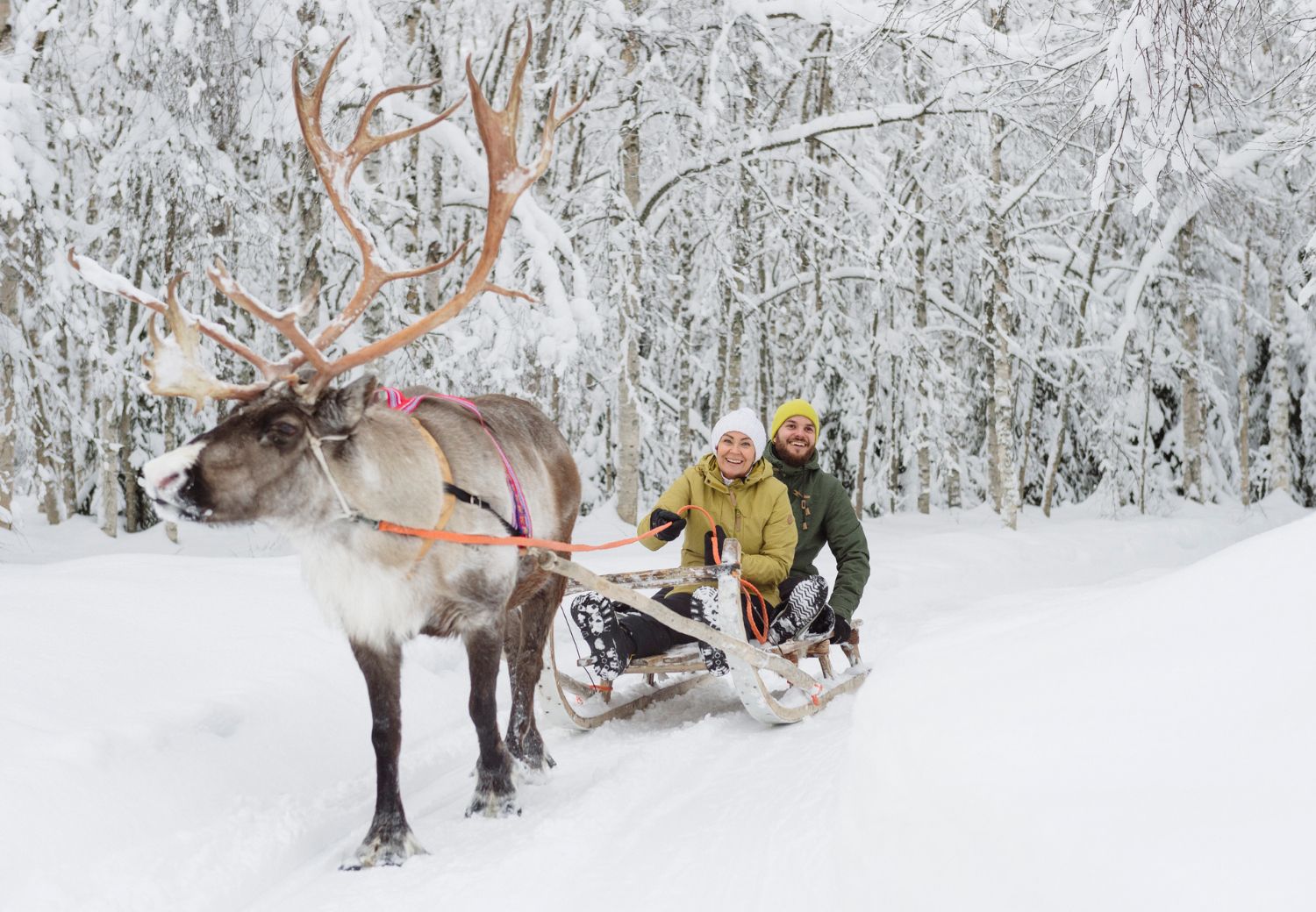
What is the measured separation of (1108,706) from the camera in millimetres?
2254

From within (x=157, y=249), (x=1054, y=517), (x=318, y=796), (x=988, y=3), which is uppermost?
(x=988, y=3)

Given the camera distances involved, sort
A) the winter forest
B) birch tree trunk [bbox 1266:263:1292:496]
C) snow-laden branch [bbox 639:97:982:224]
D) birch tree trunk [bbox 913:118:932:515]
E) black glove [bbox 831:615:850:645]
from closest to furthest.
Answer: black glove [bbox 831:615:850:645] → the winter forest → snow-laden branch [bbox 639:97:982:224] → birch tree trunk [bbox 913:118:932:515] → birch tree trunk [bbox 1266:263:1292:496]

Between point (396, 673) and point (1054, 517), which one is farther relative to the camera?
point (1054, 517)

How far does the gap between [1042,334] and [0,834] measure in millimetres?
17235

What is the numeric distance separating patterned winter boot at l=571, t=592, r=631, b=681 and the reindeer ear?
1.72 m

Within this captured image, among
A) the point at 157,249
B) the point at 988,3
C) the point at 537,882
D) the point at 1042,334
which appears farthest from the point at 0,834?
the point at 1042,334

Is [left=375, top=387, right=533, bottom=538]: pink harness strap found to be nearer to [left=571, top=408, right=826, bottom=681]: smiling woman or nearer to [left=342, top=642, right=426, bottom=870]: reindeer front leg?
[left=342, top=642, right=426, bottom=870]: reindeer front leg

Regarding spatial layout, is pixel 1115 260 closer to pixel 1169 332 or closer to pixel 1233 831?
pixel 1169 332

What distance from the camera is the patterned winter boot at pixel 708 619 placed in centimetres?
495

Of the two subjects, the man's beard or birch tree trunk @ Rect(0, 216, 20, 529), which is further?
birch tree trunk @ Rect(0, 216, 20, 529)

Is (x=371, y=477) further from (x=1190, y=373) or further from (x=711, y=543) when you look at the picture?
(x=1190, y=373)

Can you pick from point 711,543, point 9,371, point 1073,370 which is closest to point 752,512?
point 711,543

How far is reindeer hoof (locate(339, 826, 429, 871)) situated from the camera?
11.1 feet

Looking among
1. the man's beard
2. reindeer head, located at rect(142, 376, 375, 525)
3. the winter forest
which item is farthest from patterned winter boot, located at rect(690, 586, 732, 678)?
the winter forest
